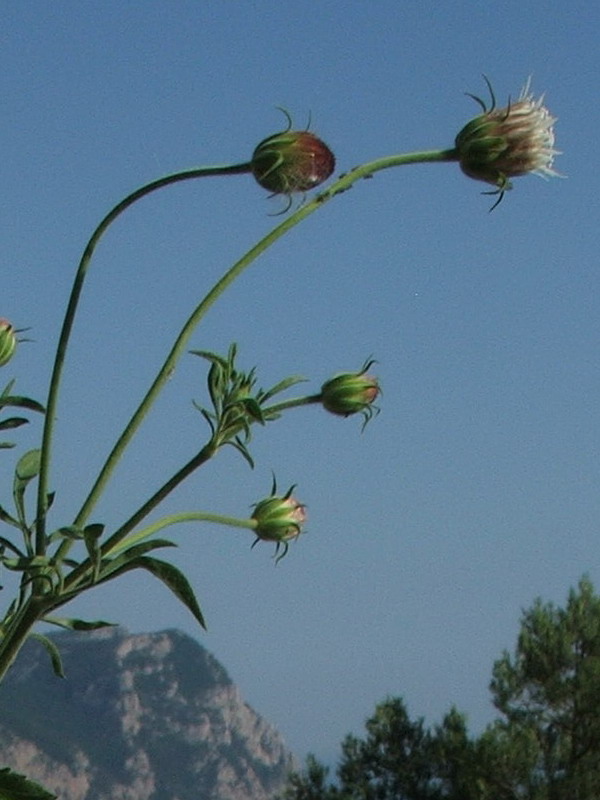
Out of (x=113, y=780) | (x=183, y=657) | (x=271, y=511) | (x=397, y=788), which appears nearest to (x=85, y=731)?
(x=113, y=780)

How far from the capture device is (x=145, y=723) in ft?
392

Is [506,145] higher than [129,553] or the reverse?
higher

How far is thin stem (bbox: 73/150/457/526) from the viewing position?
1459mm

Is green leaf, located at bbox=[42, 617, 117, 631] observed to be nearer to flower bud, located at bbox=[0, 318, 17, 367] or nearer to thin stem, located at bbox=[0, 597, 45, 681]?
thin stem, located at bbox=[0, 597, 45, 681]

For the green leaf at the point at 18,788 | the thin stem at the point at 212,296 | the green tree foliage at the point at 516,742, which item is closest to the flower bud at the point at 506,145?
the thin stem at the point at 212,296

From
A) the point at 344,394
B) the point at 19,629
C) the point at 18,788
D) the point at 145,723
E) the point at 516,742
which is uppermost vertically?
the point at 145,723

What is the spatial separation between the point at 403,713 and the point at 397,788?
3.64ft

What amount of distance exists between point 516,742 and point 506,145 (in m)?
20.2

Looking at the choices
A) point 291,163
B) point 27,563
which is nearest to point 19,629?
point 27,563

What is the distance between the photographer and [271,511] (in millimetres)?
1905

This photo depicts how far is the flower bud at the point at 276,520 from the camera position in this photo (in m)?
1.89

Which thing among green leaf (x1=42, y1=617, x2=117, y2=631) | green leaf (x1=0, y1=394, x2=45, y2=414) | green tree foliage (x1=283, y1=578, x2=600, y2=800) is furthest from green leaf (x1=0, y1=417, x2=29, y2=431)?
green tree foliage (x1=283, y1=578, x2=600, y2=800)

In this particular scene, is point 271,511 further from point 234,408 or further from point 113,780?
point 113,780

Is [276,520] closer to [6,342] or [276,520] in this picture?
[276,520]
